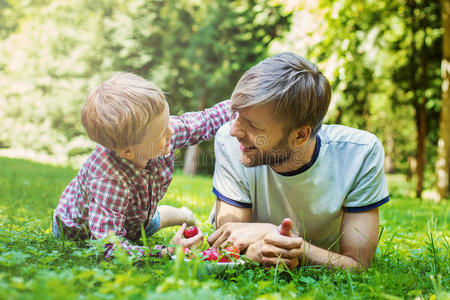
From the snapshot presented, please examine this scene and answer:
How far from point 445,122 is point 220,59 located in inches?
354

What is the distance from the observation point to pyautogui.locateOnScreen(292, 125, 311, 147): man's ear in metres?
2.58

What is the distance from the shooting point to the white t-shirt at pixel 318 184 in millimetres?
2523

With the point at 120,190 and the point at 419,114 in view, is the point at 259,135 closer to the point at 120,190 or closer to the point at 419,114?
the point at 120,190

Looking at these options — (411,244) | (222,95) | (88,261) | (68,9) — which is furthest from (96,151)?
(68,9)

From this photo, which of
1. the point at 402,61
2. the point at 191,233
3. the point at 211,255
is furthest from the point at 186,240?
the point at 402,61

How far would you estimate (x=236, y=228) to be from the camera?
248cm

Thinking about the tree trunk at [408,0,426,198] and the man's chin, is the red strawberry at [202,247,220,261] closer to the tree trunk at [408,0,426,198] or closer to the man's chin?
the man's chin

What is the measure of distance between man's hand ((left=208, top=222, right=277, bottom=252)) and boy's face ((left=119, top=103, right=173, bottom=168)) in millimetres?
626

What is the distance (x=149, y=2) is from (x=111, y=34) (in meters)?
2.56

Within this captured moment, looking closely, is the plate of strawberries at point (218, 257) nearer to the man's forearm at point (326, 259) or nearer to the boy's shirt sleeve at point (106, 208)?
the man's forearm at point (326, 259)

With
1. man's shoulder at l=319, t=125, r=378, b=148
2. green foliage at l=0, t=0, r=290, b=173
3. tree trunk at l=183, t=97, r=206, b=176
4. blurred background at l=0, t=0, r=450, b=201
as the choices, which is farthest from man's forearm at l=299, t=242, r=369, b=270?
tree trunk at l=183, t=97, r=206, b=176

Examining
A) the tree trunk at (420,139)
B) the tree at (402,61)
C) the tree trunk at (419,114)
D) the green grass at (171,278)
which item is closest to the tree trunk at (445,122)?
the tree at (402,61)

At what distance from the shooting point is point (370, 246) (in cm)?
243

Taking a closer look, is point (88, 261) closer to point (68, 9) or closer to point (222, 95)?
point (222, 95)
